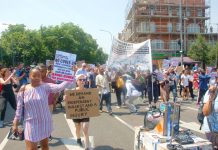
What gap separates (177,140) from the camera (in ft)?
17.5


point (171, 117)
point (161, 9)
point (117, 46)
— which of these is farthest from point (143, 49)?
point (161, 9)

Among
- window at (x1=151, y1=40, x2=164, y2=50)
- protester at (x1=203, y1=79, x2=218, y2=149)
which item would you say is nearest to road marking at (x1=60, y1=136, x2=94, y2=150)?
protester at (x1=203, y1=79, x2=218, y2=149)

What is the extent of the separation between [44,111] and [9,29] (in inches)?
3441

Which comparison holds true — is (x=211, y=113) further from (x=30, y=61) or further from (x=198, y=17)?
(x=30, y=61)

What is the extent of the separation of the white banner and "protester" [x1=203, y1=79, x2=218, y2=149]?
904 cm

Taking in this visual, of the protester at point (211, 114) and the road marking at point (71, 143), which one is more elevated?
the protester at point (211, 114)

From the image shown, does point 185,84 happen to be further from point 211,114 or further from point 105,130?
point 211,114

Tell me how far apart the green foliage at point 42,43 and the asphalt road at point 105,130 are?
5065 cm

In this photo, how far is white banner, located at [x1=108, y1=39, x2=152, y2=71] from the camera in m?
14.6

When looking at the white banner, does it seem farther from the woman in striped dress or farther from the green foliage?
the green foliage

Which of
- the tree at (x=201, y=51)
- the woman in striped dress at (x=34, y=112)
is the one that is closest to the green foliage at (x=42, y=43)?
the tree at (x=201, y=51)

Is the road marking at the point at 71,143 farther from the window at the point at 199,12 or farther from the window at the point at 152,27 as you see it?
the window at the point at 199,12

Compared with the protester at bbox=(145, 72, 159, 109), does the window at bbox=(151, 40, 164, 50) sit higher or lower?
higher

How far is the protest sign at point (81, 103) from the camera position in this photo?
24.2 ft
